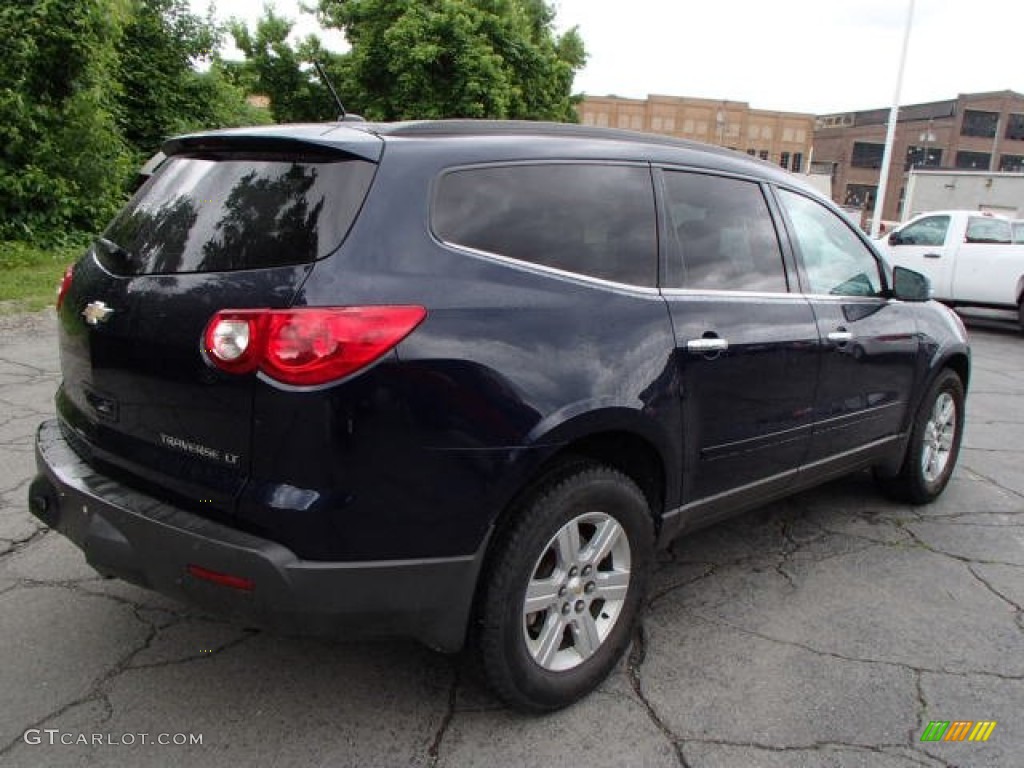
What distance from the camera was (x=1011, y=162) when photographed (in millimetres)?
84375

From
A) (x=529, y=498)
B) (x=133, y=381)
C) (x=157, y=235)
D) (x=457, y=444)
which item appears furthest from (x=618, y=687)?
(x=157, y=235)

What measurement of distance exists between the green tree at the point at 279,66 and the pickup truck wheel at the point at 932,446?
2433 centimetres

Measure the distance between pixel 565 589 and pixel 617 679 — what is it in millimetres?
493

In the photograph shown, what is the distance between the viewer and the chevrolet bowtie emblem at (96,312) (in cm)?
238

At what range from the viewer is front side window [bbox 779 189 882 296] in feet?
11.6

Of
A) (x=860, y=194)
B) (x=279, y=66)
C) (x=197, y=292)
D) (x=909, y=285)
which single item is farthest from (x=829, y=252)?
(x=860, y=194)

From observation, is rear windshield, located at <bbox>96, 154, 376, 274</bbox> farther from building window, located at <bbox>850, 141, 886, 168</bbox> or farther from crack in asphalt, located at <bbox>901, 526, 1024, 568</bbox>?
building window, located at <bbox>850, 141, 886, 168</bbox>

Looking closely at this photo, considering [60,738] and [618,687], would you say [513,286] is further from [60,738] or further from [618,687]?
[60,738]

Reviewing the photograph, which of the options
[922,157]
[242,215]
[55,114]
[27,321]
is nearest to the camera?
[242,215]

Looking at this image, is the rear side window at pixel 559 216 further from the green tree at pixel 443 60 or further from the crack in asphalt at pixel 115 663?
the green tree at pixel 443 60

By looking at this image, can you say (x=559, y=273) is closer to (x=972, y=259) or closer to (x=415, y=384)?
(x=415, y=384)

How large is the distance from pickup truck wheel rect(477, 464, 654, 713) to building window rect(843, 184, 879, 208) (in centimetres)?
9498

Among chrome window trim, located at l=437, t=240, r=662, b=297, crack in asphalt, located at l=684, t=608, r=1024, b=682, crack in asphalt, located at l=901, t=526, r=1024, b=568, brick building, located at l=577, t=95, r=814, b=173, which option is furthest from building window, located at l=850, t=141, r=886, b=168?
chrome window trim, located at l=437, t=240, r=662, b=297

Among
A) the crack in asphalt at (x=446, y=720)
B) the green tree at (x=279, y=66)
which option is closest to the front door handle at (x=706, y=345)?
the crack in asphalt at (x=446, y=720)
